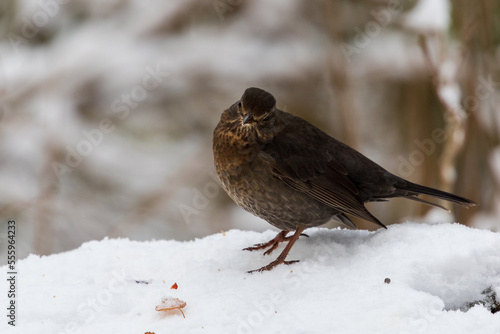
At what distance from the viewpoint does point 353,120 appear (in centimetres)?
624

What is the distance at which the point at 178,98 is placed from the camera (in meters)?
6.88

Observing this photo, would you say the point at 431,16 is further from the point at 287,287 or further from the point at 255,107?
the point at 287,287

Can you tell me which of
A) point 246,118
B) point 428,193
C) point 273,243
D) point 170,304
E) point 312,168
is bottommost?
point 273,243

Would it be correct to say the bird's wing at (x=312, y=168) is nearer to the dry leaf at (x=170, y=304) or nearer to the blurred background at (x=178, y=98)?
the dry leaf at (x=170, y=304)

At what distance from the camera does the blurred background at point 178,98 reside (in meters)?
6.20

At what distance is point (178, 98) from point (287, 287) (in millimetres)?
4047

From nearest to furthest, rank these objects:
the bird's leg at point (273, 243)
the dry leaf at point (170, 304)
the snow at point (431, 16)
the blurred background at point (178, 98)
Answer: the dry leaf at point (170, 304), the bird's leg at point (273, 243), the snow at point (431, 16), the blurred background at point (178, 98)

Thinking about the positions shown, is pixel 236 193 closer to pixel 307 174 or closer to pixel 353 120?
pixel 307 174

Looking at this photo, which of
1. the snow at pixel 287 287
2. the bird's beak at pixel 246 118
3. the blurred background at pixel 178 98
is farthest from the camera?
the blurred background at pixel 178 98

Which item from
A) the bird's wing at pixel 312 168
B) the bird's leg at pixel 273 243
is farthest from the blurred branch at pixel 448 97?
the bird's leg at pixel 273 243

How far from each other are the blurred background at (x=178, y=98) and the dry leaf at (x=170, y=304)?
122 inches

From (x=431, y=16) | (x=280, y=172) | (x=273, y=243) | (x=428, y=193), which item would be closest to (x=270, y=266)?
(x=273, y=243)

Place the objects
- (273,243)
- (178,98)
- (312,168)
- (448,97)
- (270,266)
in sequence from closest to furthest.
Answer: (270,266) → (312,168) → (273,243) → (448,97) → (178,98)

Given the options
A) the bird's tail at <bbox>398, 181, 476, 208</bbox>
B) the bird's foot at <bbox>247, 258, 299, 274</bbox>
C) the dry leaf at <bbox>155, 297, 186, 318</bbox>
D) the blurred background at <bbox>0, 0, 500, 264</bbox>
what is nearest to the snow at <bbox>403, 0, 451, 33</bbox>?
the blurred background at <bbox>0, 0, 500, 264</bbox>
